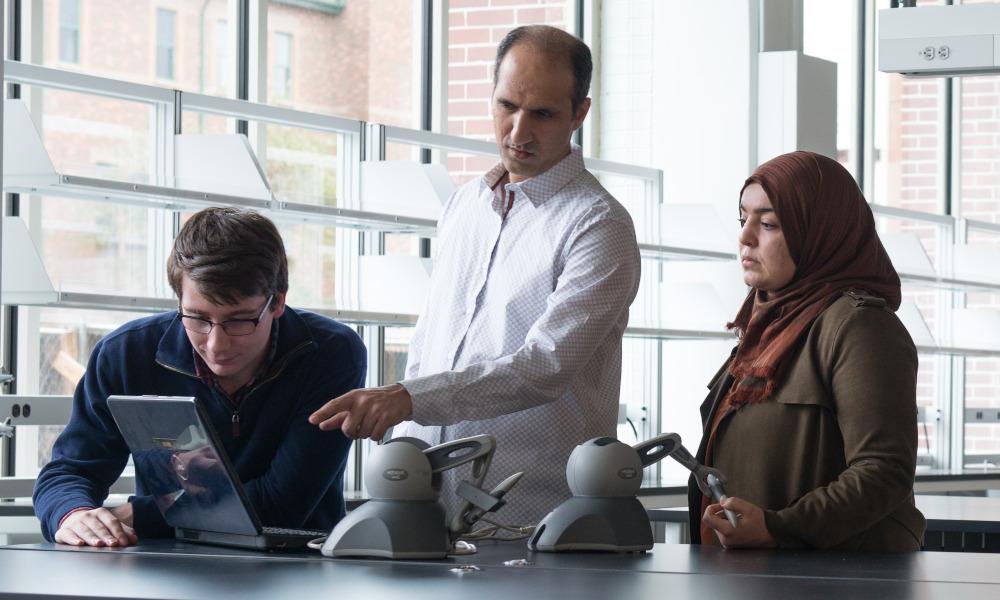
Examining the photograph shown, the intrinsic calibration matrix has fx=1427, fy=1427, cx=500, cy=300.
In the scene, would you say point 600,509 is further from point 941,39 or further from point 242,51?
point 242,51

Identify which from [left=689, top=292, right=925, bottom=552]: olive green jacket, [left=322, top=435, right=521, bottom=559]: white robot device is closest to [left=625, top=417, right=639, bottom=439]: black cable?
[left=689, top=292, right=925, bottom=552]: olive green jacket

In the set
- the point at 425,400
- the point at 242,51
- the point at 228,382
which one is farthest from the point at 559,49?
the point at 242,51

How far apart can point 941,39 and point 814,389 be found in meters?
1.88

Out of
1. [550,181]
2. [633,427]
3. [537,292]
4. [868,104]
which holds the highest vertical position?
[868,104]

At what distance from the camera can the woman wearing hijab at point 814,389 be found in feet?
6.79

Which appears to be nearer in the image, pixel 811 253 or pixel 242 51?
pixel 811 253

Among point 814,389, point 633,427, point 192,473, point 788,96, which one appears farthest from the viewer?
point 788,96

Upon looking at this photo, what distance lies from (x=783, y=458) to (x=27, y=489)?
195cm

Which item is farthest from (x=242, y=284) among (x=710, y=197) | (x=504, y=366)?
(x=710, y=197)

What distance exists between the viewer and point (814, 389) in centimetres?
213

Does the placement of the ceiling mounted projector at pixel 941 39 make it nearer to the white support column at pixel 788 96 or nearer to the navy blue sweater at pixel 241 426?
the navy blue sweater at pixel 241 426

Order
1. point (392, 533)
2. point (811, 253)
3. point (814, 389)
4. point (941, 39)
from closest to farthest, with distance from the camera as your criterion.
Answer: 1. point (392, 533)
2. point (814, 389)
3. point (811, 253)
4. point (941, 39)

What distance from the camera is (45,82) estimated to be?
11.0 ft

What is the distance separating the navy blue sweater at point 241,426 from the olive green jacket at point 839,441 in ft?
2.11
